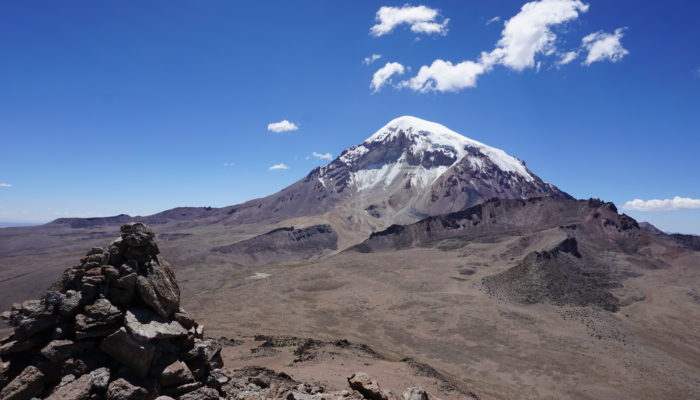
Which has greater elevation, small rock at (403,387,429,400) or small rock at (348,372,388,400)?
small rock at (348,372,388,400)

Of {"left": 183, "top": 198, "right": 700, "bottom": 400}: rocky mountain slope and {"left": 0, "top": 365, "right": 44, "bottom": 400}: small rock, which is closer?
{"left": 0, "top": 365, "right": 44, "bottom": 400}: small rock

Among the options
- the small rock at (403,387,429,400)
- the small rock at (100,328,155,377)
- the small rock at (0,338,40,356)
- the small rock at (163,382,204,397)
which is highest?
the small rock at (0,338,40,356)

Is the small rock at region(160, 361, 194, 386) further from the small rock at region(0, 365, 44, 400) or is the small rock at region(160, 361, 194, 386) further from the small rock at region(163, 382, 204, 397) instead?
the small rock at region(0, 365, 44, 400)

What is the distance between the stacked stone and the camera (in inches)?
454

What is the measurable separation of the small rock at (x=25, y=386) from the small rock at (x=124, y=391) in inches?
75.7

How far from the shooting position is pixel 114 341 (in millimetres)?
12312

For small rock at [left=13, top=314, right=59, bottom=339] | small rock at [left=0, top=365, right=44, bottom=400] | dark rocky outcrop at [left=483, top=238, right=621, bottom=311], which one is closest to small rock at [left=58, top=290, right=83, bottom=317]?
small rock at [left=13, top=314, right=59, bottom=339]

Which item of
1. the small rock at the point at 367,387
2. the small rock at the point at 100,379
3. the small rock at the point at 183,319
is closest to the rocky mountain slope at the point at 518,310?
the small rock at the point at 367,387

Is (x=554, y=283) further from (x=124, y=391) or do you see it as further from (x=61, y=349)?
(x=61, y=349)

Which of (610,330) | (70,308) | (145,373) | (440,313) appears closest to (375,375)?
(145,373)

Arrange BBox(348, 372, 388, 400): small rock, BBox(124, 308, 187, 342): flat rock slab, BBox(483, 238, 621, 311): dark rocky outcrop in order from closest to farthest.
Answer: BBox(124, 308, 187, 342): flat rock slab, BBox(348, 372, 388, 400): small rock, BBox(483, 238, 621, 311): dark rocky outcrop

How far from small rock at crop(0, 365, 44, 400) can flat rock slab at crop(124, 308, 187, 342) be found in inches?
98.5

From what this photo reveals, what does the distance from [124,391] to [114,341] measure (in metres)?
1.62

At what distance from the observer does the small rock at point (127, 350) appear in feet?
40.3
